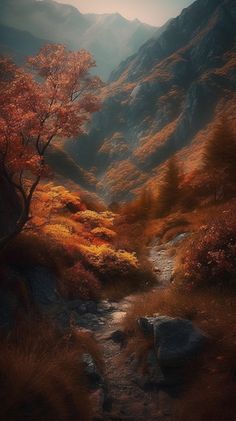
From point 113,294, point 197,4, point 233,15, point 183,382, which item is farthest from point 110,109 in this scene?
point 183,382

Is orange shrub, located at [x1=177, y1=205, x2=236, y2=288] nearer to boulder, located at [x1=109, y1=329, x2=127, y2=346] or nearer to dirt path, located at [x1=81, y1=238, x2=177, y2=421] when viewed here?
boulder, located at [x1=109, y1=329, x2=127, y2=346]

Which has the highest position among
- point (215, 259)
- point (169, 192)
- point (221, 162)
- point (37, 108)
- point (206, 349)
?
point (37, 108)

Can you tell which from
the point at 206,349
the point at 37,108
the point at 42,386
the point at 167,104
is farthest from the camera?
the point at 167,104

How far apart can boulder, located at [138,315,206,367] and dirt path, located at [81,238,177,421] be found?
27.9 inches

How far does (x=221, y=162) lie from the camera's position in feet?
107

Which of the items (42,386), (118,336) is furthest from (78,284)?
(42,386)

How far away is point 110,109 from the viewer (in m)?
121

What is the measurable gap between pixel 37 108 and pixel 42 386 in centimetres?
995

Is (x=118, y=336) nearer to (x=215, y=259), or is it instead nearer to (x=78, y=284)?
(x=215, y=259)

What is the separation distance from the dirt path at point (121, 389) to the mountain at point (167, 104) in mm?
56761

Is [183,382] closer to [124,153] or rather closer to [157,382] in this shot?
[157,382]

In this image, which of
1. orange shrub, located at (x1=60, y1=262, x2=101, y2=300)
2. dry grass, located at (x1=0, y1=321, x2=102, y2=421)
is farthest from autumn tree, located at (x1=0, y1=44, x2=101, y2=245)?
dry grass, located at (x1=0, y1=321, x2=102, y2=421)

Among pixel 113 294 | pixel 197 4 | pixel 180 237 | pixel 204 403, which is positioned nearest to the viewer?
pixel 204 403

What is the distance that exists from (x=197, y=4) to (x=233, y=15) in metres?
31.8
